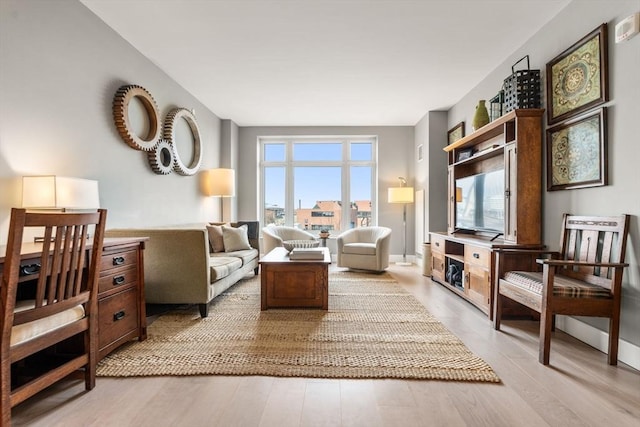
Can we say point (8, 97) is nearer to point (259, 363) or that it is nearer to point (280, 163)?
point (259, 363)

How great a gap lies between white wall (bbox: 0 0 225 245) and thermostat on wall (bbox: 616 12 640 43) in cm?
372

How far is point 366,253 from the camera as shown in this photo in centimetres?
475

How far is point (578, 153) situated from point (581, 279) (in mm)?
927

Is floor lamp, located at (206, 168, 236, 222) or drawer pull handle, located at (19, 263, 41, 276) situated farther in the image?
floor lamp, located at (206, 168, 236, 222)

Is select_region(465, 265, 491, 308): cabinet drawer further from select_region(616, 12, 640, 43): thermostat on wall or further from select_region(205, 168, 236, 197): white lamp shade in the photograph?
select_region(205, 168, 236, 197): white lamp shade

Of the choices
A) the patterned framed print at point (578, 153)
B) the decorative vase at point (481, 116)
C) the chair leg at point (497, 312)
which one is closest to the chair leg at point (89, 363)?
the chair leg at point (497, 312)

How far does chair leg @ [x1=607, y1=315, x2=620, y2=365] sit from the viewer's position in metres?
1.95

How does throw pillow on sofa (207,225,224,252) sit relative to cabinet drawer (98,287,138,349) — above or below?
above

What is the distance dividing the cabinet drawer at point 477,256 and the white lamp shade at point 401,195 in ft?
7.48

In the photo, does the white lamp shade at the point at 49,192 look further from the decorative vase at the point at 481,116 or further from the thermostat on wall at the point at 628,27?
the decorative vase at the point at 481,116

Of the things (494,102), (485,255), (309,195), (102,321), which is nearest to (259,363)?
(102,321)

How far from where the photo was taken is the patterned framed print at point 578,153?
86.4 inches

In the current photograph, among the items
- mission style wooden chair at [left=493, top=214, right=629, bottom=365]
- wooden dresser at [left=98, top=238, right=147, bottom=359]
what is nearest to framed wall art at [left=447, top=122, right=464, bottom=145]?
mission style wooden chair at [left=493, top=214, right=629, bottom=365]

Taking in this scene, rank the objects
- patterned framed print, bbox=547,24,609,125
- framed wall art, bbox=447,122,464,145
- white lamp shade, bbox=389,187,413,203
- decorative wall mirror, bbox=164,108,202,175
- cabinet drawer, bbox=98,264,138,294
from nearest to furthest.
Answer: cabinet drawer, bbox=98,264,138,294, patterned framed print, bbox=547,24,609,125, decorative wall mirror, bbox=164,108,202,175, framed wall art, bbox=447,122,464,145, white lamp shade, bbox=389,187,413,203
